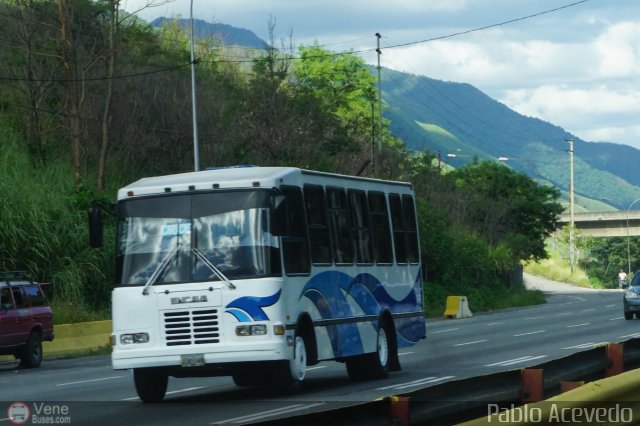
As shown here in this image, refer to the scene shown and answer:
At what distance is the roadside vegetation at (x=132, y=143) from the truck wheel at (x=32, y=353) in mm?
6163

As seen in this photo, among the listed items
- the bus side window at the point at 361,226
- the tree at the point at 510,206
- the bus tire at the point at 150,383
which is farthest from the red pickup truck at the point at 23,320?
the tree at the point at 510,206

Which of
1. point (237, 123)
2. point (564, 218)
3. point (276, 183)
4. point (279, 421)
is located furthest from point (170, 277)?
point (564, 218)

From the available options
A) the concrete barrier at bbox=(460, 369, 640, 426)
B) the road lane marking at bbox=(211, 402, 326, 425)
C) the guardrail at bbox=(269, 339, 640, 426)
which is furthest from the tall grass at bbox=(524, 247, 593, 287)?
the concrete barrier at bbox=(460, 369, 640, 426)

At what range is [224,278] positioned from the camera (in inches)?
652

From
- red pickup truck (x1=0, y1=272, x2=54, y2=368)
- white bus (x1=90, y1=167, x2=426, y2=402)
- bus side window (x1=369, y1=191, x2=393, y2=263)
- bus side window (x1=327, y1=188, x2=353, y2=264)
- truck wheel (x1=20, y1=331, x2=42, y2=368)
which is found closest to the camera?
white bus (x1=90, y1=167, x2=426, y2=402)

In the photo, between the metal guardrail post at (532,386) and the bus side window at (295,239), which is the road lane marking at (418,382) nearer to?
the bus side window at (295,239)

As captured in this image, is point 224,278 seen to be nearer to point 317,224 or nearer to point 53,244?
point 317,224

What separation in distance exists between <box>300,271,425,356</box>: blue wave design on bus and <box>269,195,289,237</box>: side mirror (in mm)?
1092

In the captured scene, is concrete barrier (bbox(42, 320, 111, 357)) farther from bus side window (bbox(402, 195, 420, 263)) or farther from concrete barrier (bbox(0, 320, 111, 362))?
bus side window (bbox(402, 195, 420, 263))

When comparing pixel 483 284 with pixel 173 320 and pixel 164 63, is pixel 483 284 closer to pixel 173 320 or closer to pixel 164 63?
pixel 164 63

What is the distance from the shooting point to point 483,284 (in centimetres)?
6856

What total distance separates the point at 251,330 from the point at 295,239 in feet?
5.21

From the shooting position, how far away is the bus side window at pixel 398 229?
21.5m

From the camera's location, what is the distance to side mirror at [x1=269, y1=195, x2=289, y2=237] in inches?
658
